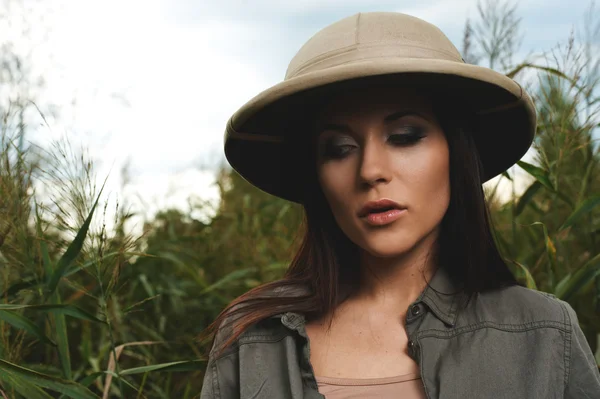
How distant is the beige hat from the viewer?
5.74ft

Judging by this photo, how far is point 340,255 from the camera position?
2.17m

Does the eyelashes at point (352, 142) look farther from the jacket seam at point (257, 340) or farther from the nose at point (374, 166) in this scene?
the jacket seam at point (257, 340)

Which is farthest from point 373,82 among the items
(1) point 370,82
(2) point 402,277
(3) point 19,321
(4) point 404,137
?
(3) point 19,321

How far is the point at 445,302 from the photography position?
1926mm

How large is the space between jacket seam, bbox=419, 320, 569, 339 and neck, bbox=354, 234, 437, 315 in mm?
131

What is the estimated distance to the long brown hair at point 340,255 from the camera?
1927 mm

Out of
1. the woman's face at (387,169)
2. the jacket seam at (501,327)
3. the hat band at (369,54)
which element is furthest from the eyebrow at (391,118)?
the jacket seam at (501,327)

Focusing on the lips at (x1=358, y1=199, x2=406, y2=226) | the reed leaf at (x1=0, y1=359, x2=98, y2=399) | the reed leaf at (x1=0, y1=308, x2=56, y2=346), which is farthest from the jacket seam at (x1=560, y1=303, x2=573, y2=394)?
the reed leaf at (x1=0, y1=308, x2=56, y2=346)

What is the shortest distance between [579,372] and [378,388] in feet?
1.59

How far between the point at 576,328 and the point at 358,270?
62 cm

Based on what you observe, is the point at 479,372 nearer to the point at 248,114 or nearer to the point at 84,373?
the point at 248,114

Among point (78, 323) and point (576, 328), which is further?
point (78, 323)

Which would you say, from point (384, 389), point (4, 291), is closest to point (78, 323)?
point (4, 291)

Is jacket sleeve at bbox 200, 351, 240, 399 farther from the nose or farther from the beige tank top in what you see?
the nose
